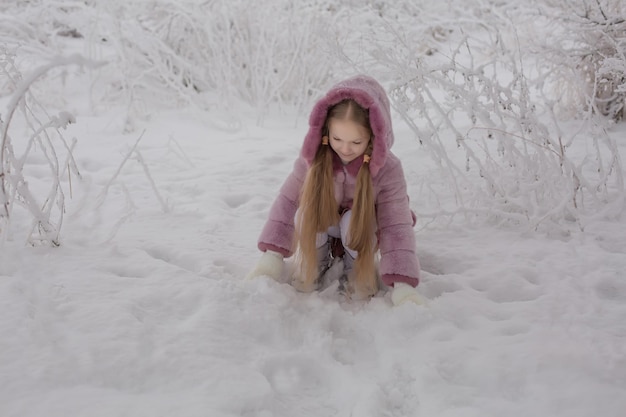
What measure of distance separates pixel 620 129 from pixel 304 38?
8.35ft

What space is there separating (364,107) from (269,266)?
646mm

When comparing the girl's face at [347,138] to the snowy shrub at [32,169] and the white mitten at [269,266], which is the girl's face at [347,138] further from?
the snowy shrub at [32,169]

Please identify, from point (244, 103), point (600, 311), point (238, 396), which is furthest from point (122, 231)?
point (244, 103)

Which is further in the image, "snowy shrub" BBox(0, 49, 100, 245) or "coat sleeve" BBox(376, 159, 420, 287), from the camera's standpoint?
"coat sleeve" BBox(376, 159, 420, 287)

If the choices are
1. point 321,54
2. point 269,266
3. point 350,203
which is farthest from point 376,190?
point 321,54

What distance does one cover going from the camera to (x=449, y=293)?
1.88 meters

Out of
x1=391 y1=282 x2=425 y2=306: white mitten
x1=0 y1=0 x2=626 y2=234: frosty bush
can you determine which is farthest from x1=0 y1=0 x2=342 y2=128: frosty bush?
x1=391 y1=282 x2=425 y2=306: white mitten

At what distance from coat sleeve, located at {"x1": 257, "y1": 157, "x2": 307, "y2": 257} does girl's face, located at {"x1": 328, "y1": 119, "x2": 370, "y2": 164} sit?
18 centimetres

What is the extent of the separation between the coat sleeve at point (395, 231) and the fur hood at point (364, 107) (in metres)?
0.08

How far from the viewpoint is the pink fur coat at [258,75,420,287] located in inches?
69.9

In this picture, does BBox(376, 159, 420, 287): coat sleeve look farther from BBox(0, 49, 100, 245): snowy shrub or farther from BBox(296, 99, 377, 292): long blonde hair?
BBox(0, 49, 100, 245): snowy shrub

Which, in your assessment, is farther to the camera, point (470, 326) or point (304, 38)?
point (304, 38)

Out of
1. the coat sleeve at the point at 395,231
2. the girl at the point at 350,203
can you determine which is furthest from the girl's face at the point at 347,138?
the coat sleeve at the point at 395,231

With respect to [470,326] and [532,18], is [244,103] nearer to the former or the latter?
[532,18]
